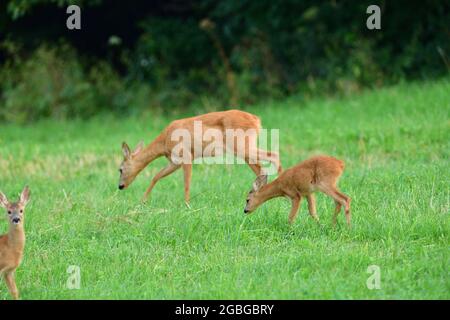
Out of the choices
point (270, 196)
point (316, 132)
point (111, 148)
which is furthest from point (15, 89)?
point (270, 196)

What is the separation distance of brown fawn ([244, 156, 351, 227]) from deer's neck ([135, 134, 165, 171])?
7.96ft

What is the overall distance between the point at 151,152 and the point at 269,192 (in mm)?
2601

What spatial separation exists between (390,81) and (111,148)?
6180mm

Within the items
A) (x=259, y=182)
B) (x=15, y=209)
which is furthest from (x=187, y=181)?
(x=15, y=209)

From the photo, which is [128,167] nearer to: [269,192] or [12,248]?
→ [269,192]

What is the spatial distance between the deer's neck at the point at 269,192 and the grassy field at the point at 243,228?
183mm

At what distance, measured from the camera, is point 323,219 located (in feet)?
29.5

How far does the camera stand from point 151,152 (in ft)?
37.8

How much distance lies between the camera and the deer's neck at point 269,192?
9281 mm

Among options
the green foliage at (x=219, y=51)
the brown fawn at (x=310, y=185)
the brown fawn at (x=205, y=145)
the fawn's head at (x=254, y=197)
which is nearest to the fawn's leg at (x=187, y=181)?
the brown fawn at (x=205, y=145)

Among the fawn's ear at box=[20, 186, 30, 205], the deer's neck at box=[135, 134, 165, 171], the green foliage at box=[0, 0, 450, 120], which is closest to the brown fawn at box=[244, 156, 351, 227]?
the fawn's ear at box=[20, 186, 30, 205]

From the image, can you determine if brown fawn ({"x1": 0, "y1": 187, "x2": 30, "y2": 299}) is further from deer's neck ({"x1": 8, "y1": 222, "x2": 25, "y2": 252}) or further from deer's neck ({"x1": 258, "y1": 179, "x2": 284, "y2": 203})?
deer's neck ({"x1": 258, "y1": 179, "x2": 284, "y2": 203})

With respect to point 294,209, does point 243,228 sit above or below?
below
